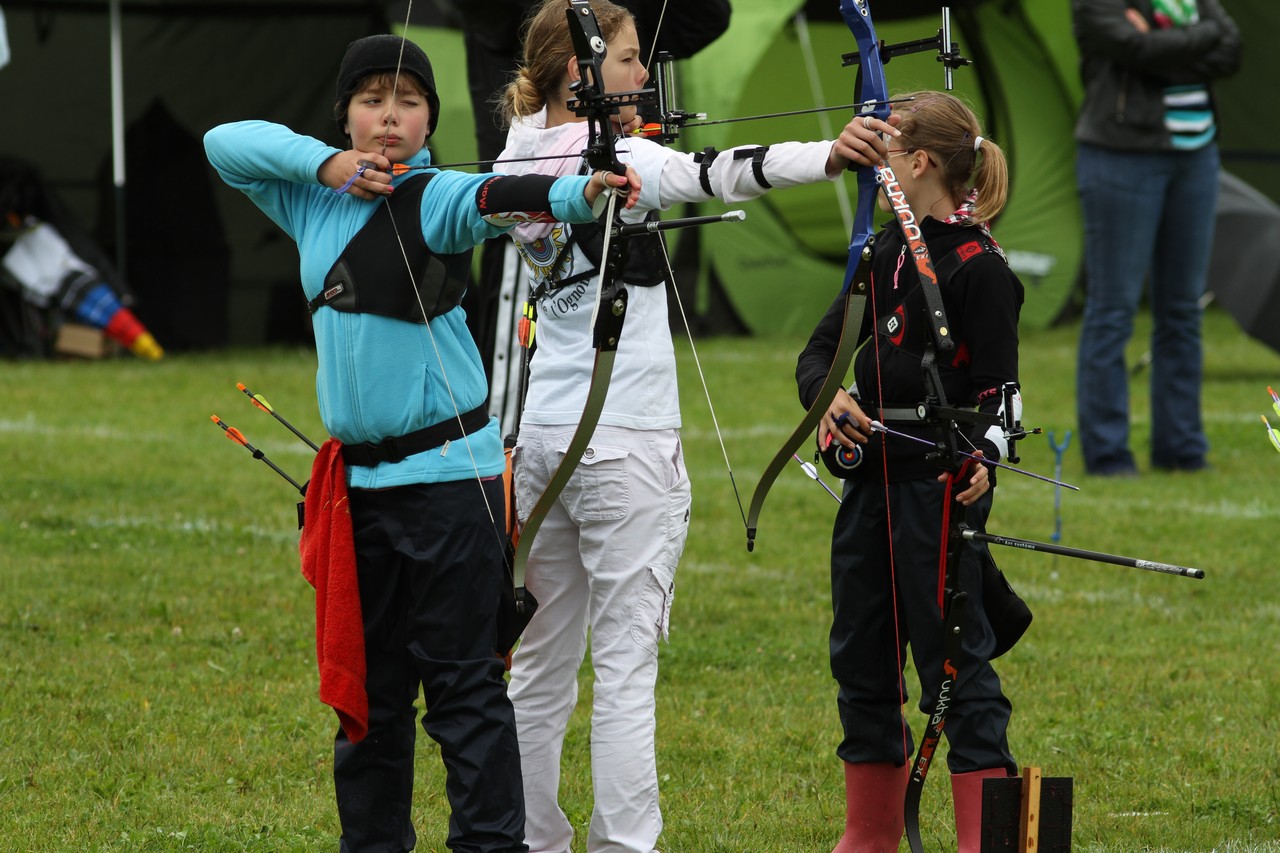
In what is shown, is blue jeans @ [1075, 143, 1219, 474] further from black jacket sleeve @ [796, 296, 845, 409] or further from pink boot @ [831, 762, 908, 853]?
pink boot @ [831, 762, 908, 853]

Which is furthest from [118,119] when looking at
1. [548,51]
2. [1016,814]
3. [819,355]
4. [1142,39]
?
[1016,814]

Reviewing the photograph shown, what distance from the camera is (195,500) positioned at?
278 inches

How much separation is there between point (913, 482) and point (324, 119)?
10.2m

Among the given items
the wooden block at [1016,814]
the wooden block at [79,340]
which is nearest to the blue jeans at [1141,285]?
the wooden block at [1016,814]

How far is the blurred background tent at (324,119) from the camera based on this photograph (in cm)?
1175

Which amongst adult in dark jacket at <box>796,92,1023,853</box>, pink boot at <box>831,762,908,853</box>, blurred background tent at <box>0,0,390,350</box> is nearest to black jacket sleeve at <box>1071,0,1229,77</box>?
adult in dark jacket at <box>796,92,1023,853</box>

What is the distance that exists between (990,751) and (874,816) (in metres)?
0.32

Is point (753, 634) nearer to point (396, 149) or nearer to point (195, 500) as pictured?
point (396, 149)

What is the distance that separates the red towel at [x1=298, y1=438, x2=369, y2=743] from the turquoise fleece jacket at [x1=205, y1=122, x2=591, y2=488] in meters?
0.05

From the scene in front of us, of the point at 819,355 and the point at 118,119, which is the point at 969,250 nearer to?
the point at 819,355

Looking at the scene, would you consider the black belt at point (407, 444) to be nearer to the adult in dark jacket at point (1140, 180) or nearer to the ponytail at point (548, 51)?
the ponytail at point (548, 51)

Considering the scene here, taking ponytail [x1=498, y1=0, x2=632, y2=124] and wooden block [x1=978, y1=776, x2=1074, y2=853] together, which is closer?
wooden block [x1=978, y1=776, x2=1074, y2=853]

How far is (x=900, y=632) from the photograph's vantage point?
3254 millimetres

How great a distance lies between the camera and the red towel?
2.94m
